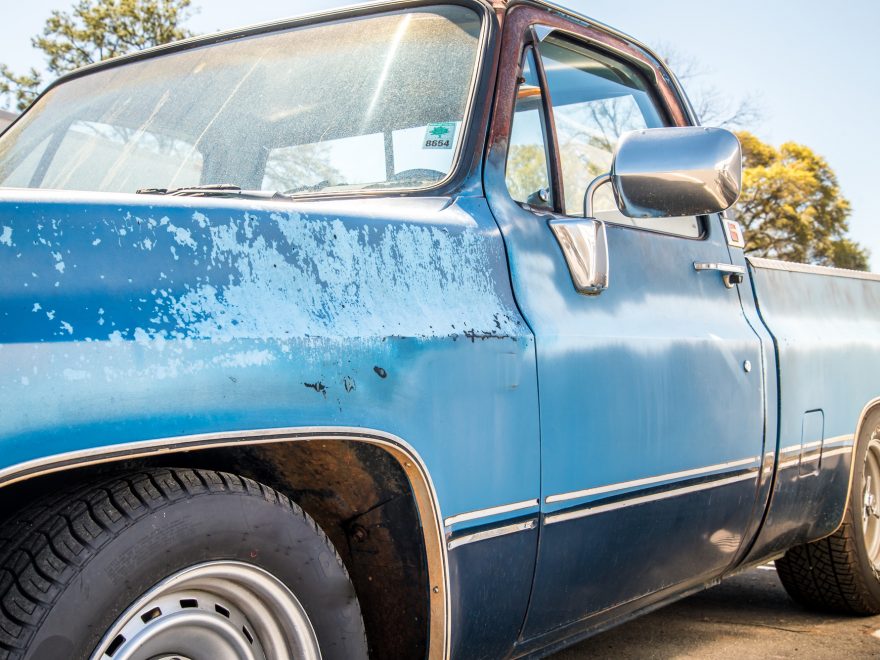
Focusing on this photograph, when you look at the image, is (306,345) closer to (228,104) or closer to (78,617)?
(78,617)

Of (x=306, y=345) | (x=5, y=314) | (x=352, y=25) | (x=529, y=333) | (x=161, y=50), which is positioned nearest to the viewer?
(x=5, y=314)

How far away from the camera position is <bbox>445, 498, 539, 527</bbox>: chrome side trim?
6.36 ft

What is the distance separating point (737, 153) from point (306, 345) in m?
1.29

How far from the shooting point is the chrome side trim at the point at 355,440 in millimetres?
1343

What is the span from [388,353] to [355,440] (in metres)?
0.17

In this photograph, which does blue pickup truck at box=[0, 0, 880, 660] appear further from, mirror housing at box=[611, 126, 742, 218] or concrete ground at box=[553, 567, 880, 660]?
concrete ground at box=[553, 567, 880, 660]

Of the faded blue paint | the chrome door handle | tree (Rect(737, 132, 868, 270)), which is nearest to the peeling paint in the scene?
the faded blue paint

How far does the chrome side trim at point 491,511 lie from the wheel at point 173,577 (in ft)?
0.84

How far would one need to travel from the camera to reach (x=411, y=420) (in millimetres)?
1844

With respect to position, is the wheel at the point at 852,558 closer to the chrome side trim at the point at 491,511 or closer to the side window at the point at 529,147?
the side window at the point at 529,147

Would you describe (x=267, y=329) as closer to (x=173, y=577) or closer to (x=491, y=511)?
(x=173, y=577)

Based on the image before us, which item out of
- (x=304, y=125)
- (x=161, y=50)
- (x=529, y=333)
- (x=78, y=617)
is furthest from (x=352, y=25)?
(x=78, y=617)

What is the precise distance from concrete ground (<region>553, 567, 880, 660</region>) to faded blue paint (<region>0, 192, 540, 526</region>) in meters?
1.63

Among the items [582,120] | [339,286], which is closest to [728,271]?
[582,120]
